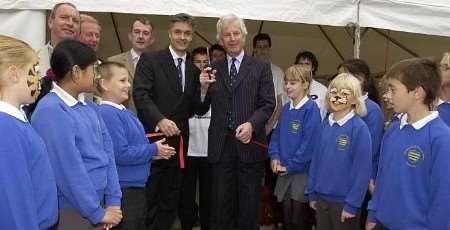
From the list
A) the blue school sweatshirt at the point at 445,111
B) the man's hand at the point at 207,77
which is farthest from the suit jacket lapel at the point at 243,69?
the blue school sweatshirt at the point at 445,111

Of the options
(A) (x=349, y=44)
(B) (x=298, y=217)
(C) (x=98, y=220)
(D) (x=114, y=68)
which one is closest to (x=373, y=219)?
(B) (x=298, y=217)

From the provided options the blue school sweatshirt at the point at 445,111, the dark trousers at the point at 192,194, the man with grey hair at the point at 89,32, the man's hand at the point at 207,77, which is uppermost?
the man with grey hair at the point at 89,32

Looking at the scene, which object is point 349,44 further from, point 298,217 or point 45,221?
point 45,221

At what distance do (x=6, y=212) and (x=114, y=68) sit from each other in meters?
1.38

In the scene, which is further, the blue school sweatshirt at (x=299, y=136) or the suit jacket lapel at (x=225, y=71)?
the blue school sweatshirt at (x=299, y=136)

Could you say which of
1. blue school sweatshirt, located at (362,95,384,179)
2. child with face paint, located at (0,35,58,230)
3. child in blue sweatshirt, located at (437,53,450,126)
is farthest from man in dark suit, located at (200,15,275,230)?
child with face paint, located at (0,35,58,230)

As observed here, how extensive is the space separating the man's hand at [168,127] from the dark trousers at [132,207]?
0.44 metres

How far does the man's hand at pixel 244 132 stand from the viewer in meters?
3.43

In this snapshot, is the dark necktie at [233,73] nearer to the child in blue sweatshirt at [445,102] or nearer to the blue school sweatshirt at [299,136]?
the blue school sweatshirt at [299,136]

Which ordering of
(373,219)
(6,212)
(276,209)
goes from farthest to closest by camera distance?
A: (276,209), (373,219), (6,212)

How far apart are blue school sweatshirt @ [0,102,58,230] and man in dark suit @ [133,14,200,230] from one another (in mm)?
1628

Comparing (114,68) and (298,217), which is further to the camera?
(298,217)

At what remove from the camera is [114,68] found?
302 centimetres

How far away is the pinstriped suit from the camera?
3.58 meters
